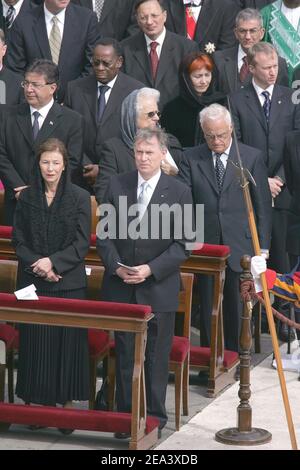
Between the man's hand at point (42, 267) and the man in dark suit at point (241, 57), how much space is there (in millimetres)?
3219

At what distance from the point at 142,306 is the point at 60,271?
97 centimetres

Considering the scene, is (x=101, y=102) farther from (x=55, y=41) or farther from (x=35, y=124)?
(x=55, y=41)

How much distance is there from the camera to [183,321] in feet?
33.3

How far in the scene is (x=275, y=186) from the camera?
11.2 meters

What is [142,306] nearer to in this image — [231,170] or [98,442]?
[98,442]

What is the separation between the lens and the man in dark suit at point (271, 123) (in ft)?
37.3

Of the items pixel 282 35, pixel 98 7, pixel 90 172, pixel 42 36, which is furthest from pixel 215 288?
pixel 98 7

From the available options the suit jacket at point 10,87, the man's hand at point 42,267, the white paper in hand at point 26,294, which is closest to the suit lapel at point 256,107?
the suit jacket at point 10,87

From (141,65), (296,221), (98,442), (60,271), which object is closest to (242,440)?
(98,442)

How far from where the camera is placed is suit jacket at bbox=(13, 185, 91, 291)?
938cm

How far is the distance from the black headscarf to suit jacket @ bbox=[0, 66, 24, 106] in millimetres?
2500

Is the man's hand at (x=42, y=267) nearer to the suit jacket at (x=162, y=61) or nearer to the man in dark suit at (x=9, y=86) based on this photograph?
the man in dark suit at (x=9, y=86)

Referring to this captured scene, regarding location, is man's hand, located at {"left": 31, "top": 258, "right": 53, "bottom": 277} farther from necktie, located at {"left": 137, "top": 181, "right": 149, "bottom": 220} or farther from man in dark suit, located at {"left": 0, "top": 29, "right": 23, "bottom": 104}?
man in dark suit, located at {"left": 0, "top": 29, "right": 23, "bottom": 104}

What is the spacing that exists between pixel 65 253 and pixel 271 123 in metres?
2.85
